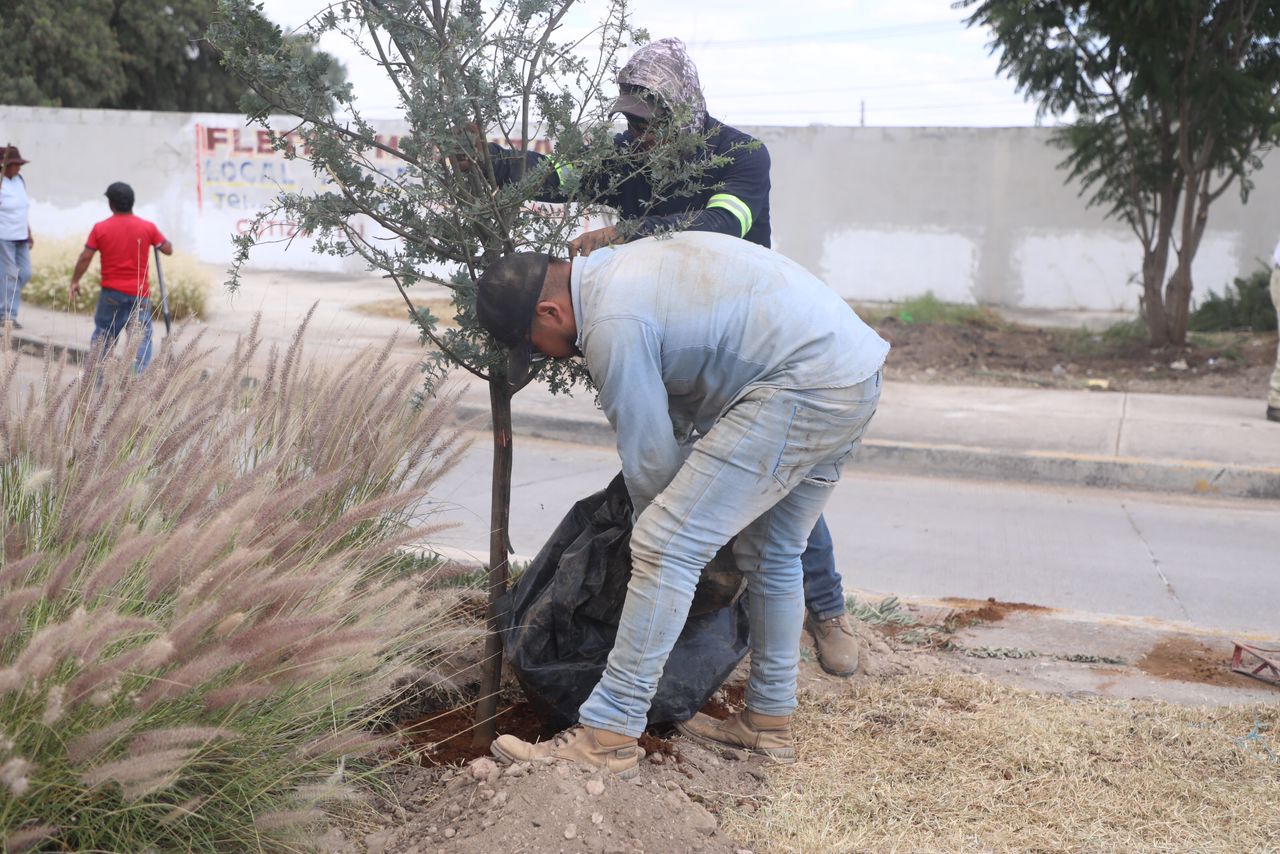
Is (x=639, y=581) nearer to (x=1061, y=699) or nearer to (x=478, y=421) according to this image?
(x=478, y=421)

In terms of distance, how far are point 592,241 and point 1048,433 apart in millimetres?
6609

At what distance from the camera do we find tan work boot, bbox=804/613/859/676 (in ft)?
13.8

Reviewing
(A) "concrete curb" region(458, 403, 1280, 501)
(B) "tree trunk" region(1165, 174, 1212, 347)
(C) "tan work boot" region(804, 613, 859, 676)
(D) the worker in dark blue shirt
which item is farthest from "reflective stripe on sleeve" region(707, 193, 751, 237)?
(B) "tree trunk" region(1165, 174, 1212, 347)

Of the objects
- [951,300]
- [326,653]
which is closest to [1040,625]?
[326,653]

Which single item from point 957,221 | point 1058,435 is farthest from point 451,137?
point 957,221

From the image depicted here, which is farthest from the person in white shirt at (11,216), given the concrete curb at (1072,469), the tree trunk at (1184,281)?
the tree trunk at (1184,281)

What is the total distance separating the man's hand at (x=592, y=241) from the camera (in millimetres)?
3350

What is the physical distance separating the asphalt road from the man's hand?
1.11m

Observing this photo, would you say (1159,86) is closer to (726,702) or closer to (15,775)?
(726,702)

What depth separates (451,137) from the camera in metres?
3.11

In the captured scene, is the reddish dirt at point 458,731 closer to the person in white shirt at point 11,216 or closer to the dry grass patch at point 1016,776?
the dry grass patch at point 1016,776

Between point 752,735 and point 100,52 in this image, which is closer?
point 752,735

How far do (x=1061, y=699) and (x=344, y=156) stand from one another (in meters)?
2.83

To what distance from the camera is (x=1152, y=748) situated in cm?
361
